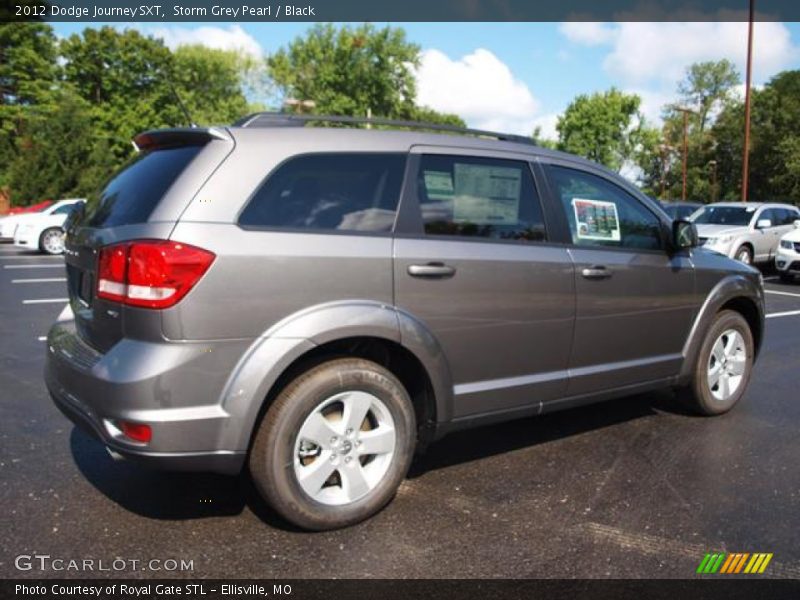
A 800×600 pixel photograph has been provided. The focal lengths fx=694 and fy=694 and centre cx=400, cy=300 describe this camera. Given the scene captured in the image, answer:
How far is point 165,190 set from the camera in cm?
289

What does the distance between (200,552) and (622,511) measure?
76.7 inches

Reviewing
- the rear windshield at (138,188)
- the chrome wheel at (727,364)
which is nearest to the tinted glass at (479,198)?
the rear windshield at (138,188)

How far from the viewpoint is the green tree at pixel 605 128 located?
70062 millimetres

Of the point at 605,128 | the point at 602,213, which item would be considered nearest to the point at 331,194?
the point at 602,213

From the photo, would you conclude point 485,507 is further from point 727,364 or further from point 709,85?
point 709,85

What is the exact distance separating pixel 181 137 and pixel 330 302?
1.01 metres

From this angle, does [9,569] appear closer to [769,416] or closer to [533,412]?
[533,412]

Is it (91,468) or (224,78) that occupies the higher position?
(224,78)

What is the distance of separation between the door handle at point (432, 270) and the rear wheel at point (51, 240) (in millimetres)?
16784

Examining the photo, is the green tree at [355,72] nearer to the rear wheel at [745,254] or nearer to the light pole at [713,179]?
the light pole at [713,179]

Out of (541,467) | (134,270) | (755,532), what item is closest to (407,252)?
(134,270)

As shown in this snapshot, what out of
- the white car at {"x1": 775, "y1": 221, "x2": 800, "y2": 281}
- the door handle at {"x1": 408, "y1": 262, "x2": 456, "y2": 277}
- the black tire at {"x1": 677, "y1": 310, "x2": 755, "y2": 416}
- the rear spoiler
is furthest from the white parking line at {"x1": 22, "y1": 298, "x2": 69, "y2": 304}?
the white car at {"x1": 775, "y1": 221, "x2": 800, "y2": 281}

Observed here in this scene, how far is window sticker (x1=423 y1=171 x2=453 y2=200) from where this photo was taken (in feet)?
11.1

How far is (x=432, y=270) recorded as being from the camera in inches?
128
